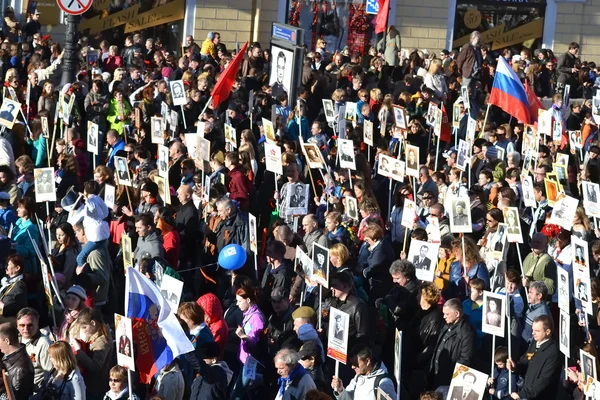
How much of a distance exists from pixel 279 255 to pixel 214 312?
1737mm

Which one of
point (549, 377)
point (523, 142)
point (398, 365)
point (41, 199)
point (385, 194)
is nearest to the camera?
point (398, 365)

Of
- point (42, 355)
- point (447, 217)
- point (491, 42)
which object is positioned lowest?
point (42, 355)

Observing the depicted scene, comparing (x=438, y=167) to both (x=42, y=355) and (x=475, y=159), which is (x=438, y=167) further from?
(x=42, y=355)

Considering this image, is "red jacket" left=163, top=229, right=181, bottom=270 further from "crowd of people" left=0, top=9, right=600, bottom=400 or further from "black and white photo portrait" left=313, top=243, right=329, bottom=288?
"black and white photo portrait" left=313, top=243, right=329, bottom=288

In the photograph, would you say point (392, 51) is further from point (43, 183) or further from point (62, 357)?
point (62, 357)

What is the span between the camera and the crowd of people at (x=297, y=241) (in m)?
9.38

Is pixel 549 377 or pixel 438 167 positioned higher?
pixel 438 167

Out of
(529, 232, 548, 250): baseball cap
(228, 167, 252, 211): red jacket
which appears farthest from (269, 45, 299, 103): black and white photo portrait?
(529, 232, 548, 250): baseball cap

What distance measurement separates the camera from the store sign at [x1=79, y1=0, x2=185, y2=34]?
93.9 ft

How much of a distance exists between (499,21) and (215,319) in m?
22.6

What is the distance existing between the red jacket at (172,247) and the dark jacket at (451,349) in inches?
127

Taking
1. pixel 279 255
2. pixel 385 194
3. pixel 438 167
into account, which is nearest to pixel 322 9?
pixel 438 167

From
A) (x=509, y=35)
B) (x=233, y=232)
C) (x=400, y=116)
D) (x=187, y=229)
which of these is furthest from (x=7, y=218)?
(x=509, y=35)

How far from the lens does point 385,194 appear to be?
16.2m
